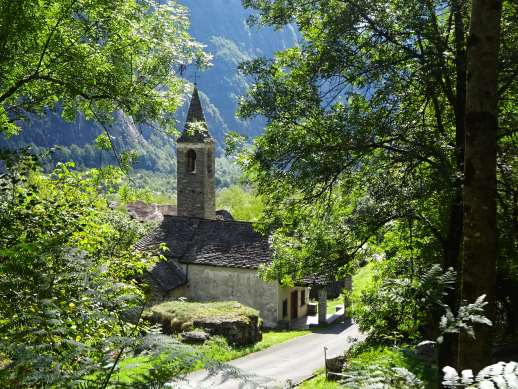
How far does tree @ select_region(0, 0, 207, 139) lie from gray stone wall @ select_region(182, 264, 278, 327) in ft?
69.4

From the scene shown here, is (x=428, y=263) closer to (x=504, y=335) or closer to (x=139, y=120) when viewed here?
(x=504, y=335)

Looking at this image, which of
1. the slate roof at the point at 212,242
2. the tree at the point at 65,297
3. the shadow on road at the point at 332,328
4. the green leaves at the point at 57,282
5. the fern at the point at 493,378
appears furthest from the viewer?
the slate roof at the point at 212,242

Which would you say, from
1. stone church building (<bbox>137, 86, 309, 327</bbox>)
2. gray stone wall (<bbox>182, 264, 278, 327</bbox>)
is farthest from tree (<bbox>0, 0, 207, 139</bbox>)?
→ gray stone wall (<bbox>182, 264, 278, 327</bbox>)

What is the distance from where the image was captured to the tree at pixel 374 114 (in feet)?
31.8

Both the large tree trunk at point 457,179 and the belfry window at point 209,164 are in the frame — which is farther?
the belfry window at point 209,164

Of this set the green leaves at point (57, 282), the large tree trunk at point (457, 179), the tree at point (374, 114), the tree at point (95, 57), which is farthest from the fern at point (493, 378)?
the tree at point (95, 57)

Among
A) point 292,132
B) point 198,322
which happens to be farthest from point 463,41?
point 198,322

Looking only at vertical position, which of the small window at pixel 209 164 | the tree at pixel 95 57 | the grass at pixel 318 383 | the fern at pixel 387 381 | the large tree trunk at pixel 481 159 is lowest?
the grass at pixel 318 383

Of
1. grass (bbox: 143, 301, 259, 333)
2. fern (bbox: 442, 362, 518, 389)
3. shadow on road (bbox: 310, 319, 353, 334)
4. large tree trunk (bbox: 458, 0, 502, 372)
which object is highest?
large tree trunk (bbox: 458, 0, 502, 372)

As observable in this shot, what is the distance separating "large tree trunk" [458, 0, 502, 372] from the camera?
4785mm

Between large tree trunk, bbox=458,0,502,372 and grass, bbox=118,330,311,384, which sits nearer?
grass, bbox=118,330,311,384

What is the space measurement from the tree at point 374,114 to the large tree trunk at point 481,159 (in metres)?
4.24

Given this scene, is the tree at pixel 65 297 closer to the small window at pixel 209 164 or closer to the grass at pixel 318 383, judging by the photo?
the grass at pixel 318 383

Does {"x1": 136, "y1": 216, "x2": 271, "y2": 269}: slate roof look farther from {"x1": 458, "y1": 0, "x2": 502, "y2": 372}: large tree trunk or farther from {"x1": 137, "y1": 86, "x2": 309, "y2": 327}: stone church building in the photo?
{"x1": 458, "y1": 0, "x2": 502, "y2": 372}: large tree trunk
